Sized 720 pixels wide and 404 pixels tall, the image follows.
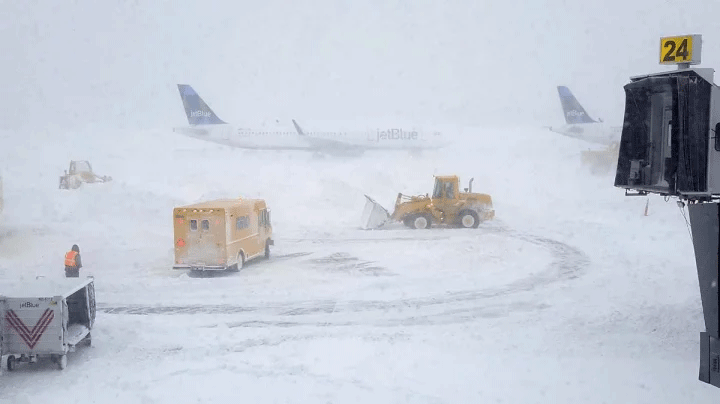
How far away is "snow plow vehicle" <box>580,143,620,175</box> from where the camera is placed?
46.5m

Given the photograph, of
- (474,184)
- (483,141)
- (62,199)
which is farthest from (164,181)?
(483,141)

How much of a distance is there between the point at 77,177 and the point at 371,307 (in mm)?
32023

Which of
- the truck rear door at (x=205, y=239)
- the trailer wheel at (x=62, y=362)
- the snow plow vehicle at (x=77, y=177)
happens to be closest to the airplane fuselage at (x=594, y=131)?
the snow plow vehicle at (x=77, y=177)

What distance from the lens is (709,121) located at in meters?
→ 7.14

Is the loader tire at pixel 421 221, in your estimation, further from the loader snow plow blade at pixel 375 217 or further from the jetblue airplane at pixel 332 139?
the jetblue airplane at pixel 332 139

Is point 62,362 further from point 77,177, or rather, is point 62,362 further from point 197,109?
point 197,109

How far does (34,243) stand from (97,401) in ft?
54.7

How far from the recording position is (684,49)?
7.30 metres

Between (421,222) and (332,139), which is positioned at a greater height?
(332,139)

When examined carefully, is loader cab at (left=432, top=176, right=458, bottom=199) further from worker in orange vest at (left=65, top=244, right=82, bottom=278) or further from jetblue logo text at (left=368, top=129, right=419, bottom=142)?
jetblue logo text at (left=368, top=129, right=419, bottom=142)

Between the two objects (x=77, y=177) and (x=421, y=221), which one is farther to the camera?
(x=77, y=177)

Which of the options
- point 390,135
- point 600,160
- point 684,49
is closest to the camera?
point 684,49

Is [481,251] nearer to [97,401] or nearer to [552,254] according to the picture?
[552,254]

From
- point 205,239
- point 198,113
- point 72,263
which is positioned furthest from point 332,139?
point 72,263
